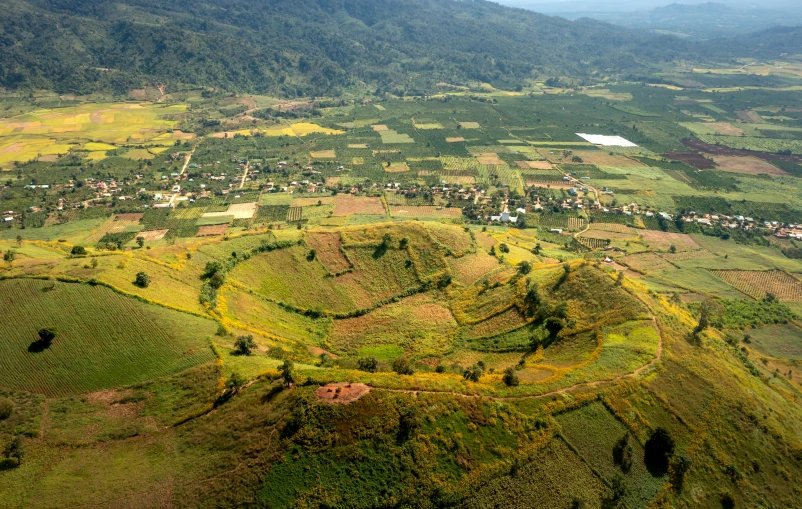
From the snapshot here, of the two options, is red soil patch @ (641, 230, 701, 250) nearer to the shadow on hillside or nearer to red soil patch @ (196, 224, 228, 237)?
red soil patch @ (196, 224, 228, 237)

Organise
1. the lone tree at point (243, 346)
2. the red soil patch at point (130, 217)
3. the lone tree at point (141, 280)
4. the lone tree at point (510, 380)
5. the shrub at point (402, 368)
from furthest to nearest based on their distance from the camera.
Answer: the red soil patch at point (130, 217)
the lone tree at point (141, 280)
the lone tree at point (243, 346)
the shrub at point (402, 368)
the lone tree at point (510, 380)

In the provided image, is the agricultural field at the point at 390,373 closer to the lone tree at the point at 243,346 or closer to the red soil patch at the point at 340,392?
the red soil patch at the point at 340,392

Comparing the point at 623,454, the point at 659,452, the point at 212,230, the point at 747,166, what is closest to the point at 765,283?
the point at 659,452

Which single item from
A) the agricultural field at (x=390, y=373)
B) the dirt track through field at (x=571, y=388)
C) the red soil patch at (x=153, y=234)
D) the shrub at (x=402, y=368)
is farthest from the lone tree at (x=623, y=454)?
the red soil patch at (x=153, y=234)

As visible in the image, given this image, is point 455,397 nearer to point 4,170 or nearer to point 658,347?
point 658,347

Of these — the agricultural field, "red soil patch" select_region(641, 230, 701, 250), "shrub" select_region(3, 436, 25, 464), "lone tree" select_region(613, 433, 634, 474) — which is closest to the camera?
"shrub" select_region(3, 436, 25, 464)

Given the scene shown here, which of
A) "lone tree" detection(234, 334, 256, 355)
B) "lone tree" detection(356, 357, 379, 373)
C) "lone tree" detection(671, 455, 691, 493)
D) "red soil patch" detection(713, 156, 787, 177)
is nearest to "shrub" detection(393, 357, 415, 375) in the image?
"lone tree" detection(356, 357, 379, 373)
